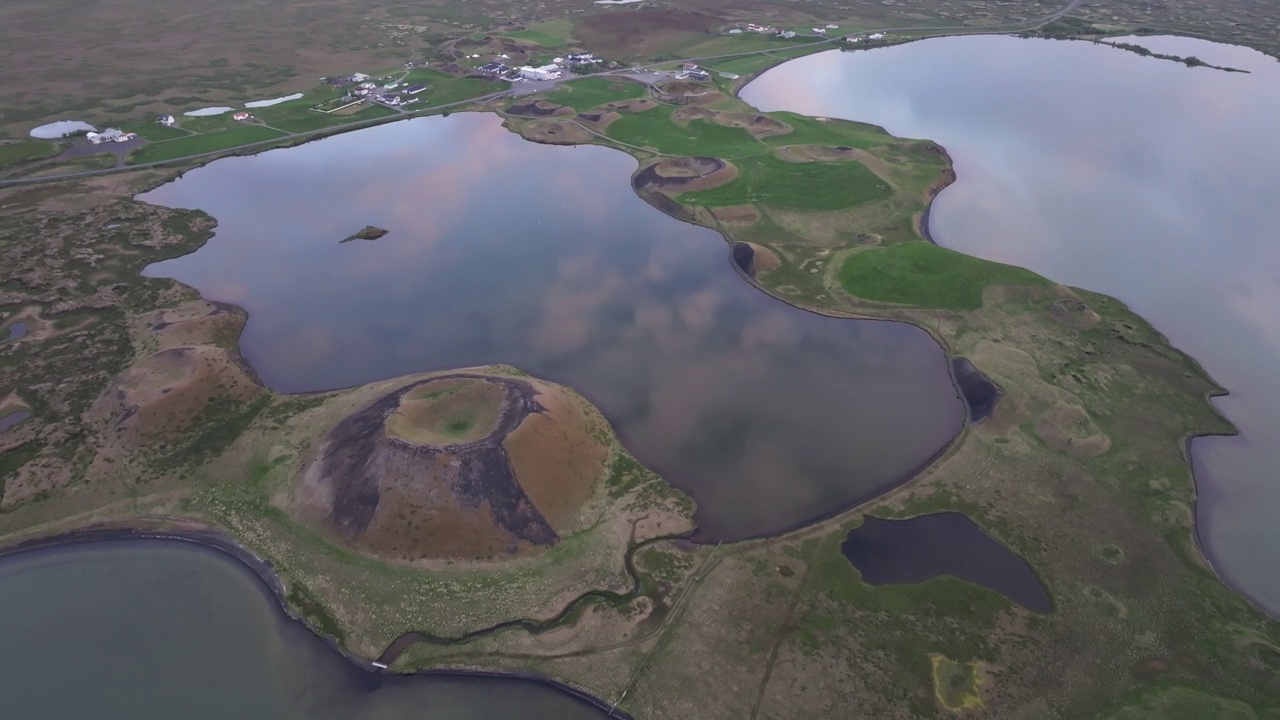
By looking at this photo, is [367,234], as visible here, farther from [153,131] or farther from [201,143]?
[153,131]

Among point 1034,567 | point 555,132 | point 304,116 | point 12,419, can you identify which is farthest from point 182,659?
point 304,116

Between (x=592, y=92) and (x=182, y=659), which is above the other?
(x=592, y=92)

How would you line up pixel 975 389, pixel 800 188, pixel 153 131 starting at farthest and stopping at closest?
pixel 153 131 → pixel 800 188 → pixel 975 389

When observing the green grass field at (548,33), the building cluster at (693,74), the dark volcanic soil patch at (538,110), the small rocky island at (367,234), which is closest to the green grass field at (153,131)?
the small rocky island at (367,234)

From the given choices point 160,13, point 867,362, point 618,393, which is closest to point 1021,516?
point 867,362

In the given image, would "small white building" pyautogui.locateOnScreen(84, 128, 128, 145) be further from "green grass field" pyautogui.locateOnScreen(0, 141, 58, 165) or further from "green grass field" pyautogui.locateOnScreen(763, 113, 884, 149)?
"green grass field" pyautogui.locateOnScreen(763, 113, 884, 149)

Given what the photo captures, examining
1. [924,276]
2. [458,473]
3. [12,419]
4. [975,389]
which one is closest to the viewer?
[458,473]

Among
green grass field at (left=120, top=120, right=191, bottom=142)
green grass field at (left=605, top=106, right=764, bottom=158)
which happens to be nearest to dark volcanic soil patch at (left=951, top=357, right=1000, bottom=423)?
green grass field at (left=605, top=106, right=764, bottom=158)

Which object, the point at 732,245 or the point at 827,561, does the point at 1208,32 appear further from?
the point at 827,561
